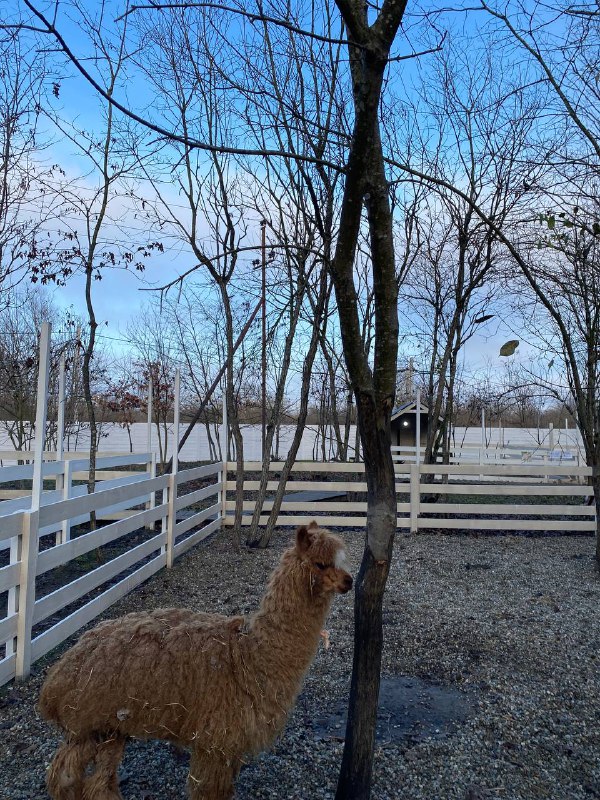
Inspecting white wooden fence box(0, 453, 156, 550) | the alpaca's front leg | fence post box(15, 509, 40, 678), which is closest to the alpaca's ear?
the alpaca's front leg

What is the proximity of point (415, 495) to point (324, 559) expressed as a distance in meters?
8.80

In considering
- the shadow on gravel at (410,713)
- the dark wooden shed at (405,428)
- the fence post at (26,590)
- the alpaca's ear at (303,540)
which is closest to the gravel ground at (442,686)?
the shadow on gravel at (410,713)

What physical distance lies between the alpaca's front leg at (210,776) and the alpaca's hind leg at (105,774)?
32 centimetres

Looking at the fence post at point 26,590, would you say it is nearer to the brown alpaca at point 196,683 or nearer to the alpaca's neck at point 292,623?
the brown alpaca at point 196,683

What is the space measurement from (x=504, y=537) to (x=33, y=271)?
875cm

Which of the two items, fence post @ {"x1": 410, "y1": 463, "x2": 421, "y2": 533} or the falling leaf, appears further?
fence post @ {"x1": 410, "y1": 463, "x2": 421, "y2": 533}

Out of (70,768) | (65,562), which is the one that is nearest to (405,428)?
(65,562)

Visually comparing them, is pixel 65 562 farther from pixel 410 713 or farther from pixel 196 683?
pixel 196 683

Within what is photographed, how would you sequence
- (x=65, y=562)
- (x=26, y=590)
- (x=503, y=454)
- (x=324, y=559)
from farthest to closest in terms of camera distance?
(x=503, y=454) < (x=65, y=562) < (x=26, y=590) < (x=324, y=559)

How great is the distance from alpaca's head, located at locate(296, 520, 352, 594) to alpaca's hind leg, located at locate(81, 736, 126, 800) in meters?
1.08

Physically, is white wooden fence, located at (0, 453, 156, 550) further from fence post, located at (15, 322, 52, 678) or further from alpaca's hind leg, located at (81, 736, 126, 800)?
alpaca's hind leg, located at (81, 736, 126, 800)

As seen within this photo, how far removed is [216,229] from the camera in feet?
33.3

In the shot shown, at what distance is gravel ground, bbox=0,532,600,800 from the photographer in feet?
10.7

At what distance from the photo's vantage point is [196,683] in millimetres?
2713
